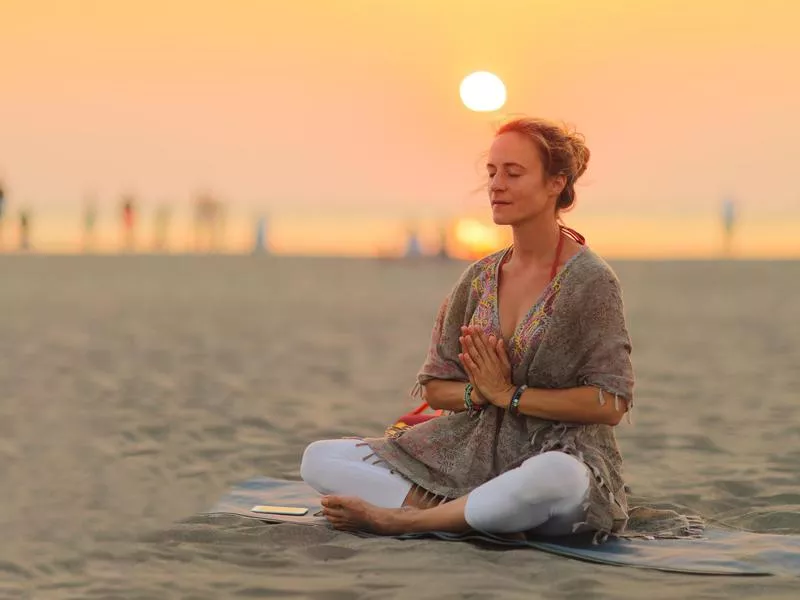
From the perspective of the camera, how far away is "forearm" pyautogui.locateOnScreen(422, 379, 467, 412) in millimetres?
5438

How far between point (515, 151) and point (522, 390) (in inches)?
35.8

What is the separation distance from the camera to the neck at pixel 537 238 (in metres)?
5.32

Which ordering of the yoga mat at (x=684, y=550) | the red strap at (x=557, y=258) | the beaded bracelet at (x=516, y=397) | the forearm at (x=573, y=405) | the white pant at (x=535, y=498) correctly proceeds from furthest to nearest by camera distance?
1. the red strap at (x=557, y=258)
2. the beaded bracelet at (x=516, y=397)
3. the forearm at (x=573, y=405)
4. the white pant at (x=535, y=498)
5. the yoga mat at (x=684, y=550)

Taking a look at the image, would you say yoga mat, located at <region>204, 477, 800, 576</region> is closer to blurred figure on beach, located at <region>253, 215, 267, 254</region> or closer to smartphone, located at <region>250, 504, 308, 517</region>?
smartphone, located at <region>250, 504, 308, 517</region>

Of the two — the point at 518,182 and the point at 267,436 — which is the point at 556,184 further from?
the point at 267,436

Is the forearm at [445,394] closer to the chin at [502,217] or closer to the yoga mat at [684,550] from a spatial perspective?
the yoga mat at [684,550]

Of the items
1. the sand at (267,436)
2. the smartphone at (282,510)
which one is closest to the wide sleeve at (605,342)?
the sand at (267,436)

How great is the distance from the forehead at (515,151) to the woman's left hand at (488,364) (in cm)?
66

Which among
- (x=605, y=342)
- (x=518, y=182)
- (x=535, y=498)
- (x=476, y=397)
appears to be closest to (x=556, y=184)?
(x=518, y=182)

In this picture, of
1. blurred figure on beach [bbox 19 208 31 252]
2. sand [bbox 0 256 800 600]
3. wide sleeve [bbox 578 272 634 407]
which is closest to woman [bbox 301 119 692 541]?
wide sleeve [bbox 578 272 634 407]

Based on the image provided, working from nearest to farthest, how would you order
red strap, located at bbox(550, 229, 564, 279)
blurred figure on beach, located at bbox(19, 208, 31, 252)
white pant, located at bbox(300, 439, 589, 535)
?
white pant, located at bbox(300, 439, 589, 535)
red strap, located at bbox(550, 229, 564, 279)
blurred figure on beach, located at bbox(19, 208, 31, 252)

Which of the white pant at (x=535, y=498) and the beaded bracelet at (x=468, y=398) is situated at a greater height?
the beaded bracelet at (x=468, y=398)

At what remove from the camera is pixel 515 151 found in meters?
5.22

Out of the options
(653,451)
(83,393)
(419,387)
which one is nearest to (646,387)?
(653,451)
